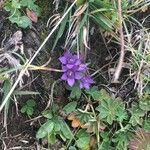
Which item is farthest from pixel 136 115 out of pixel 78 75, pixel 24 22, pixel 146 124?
pixel 24 22

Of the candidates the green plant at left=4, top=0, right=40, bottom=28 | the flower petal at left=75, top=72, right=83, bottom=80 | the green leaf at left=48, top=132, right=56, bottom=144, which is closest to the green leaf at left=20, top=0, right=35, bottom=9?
the green plant at left=4, top=0, right=40, bottom=28

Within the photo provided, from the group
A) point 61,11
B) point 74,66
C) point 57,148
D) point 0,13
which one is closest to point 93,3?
point 61,11

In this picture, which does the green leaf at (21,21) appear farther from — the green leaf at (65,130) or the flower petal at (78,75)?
the green leaf at (65,130)

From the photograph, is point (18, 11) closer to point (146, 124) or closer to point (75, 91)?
point (75, 91)

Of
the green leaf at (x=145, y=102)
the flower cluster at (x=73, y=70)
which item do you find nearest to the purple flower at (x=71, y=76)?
the flower cluster at (x=73, y=70)

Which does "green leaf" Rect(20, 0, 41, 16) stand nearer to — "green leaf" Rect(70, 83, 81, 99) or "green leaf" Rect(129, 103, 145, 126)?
"green leaf" Rect(70, 83, 81, 99)

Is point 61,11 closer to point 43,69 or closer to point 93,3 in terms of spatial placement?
point 93,3
